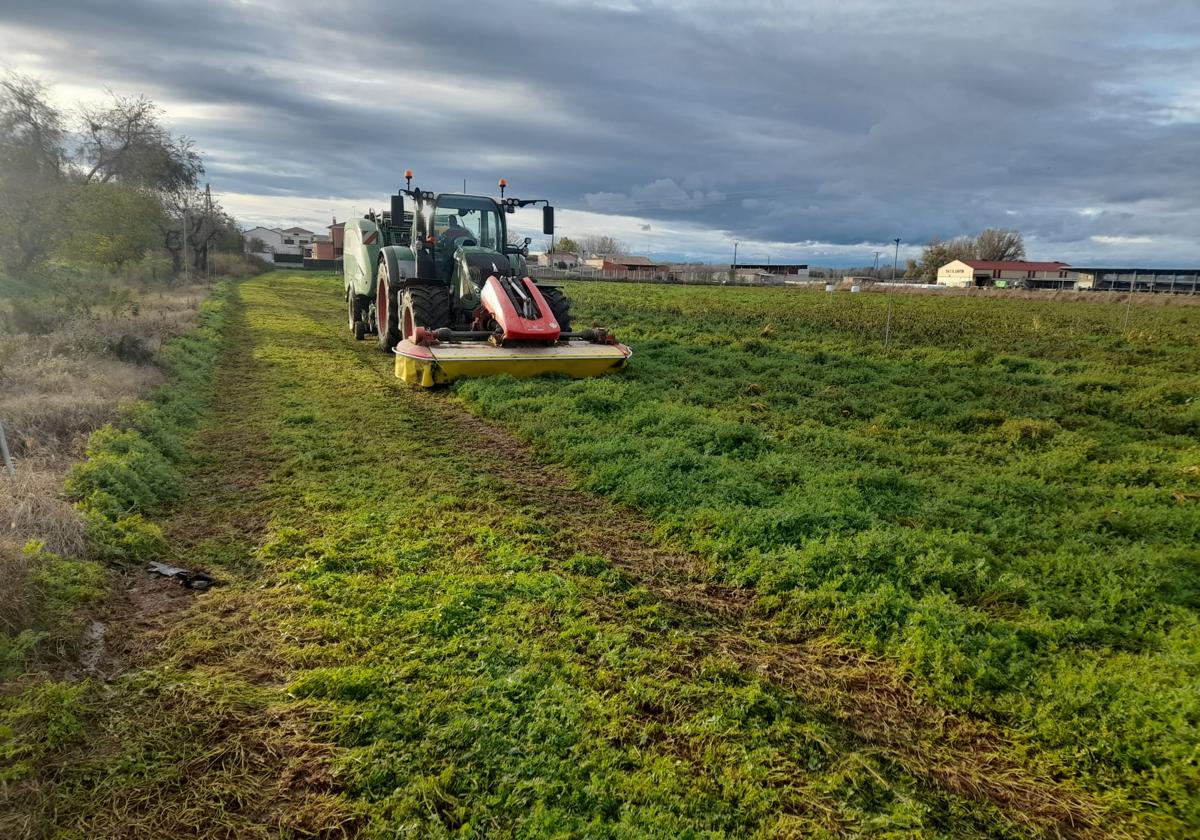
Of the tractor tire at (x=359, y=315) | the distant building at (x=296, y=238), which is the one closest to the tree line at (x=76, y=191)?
the tractor tire at (x=359, y=315)

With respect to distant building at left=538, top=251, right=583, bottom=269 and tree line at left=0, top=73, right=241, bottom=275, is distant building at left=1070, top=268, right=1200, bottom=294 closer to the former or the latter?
distant building at left=538, top=251, right=583, bottom=269

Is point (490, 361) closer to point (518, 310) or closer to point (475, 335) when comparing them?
point (475, 335)

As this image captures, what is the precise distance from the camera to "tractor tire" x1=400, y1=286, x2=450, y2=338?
1179 centimetres

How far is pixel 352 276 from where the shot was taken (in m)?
17.3

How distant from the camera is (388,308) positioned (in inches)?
531

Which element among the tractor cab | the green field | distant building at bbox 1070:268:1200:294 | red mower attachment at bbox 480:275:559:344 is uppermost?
distant building at bbox 1070:268:1200:294

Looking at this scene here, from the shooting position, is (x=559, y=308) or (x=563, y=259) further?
(x=563, y=259)

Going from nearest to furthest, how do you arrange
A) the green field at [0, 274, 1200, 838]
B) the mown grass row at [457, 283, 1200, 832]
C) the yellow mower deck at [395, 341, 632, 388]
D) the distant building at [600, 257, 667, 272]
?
1. the green field at [0, 274, 1200, 838]
2. the mown grass row at [457, 283, 1200, 832]
3. the yellow mower deck at [395, 341, 632, 388]
4. the distant building at [600, 257, 667, 272]

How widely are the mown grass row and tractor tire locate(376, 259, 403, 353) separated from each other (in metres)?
4.21

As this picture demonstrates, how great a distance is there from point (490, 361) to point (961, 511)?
7042 millimetres

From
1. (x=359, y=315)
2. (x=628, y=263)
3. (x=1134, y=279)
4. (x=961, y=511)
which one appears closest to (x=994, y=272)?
(x=1134, y=279)

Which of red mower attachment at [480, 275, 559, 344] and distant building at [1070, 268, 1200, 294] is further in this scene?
distant building at [1070, 268, 1200, 294]

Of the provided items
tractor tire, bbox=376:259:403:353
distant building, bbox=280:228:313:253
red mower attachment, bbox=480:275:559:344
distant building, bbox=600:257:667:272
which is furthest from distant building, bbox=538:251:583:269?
red mower attachment, bbox=480:275:559:344

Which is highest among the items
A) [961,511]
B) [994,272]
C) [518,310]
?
[994,272]
